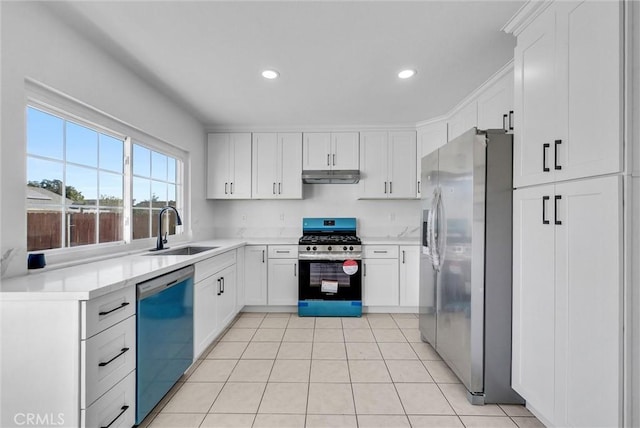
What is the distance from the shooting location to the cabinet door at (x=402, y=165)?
3699mm

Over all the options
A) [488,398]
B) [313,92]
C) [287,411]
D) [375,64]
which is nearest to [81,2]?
[313,92]

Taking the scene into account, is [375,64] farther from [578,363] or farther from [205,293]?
[205,293]

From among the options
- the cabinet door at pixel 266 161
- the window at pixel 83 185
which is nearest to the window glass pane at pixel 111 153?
the window at pixel 83 185

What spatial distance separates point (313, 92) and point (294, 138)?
1.11 metres

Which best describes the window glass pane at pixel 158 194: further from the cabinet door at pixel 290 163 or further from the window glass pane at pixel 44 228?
the cabinet door at pixel 290 163

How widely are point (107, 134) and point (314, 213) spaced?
252 cm

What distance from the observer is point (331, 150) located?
373 centimetres

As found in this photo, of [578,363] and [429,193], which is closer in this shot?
[578,363]

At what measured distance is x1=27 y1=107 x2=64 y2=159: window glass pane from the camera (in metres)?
A: 1.64

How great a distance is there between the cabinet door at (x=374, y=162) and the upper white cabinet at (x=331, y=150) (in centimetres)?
10

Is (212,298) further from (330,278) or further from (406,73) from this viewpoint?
(406,73)

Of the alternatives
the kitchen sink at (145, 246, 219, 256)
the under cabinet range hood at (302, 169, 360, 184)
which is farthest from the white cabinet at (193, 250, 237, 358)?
the under cabinet range hood at (302, 169, 360, 184)

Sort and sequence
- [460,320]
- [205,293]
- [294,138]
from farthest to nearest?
[294,138] → [205,293] → [460,320]

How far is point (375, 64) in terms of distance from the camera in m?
2.18
